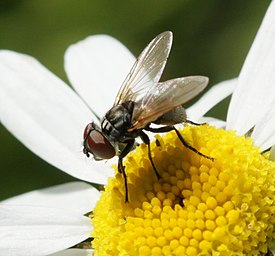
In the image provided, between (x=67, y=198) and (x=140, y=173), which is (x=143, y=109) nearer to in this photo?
(x=140, y=173)

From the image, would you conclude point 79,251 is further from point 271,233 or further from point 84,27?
point 84,27

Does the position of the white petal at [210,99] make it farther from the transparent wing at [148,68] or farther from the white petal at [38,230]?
the white petal at [38,230]

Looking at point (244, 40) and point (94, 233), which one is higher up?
point (244, 40)

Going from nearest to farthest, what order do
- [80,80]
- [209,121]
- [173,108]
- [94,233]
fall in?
[173,108], [94,233], [209,121], [80,80]

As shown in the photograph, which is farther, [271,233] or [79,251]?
[79,251]

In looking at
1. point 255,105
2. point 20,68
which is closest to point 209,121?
point 255,105

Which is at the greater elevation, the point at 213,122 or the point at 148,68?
the point at 148,68

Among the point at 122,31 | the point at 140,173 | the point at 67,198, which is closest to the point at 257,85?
the point at 140,173

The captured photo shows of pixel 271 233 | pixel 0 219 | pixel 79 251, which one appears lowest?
pixel 271 233
